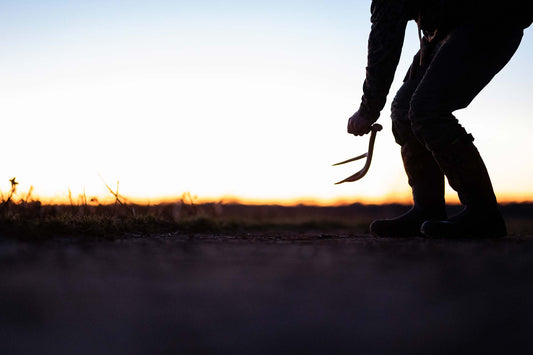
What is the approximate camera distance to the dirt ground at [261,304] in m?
1.13

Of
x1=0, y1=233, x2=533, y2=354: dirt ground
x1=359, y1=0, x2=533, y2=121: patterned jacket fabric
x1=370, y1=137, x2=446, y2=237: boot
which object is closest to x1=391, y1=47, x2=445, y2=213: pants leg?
x1=370, y1=137, x2=446, y2=237: boot

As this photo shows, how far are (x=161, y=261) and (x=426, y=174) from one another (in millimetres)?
2212

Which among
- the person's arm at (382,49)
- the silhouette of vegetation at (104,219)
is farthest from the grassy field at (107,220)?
the person's arm at (382,49)

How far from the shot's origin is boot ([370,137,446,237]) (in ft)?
11.6

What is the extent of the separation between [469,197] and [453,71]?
78cm

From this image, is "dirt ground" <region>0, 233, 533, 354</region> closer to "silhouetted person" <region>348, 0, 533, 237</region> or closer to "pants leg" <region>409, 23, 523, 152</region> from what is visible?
"silhouetted person" <region>348, 0, 533, 237</region>

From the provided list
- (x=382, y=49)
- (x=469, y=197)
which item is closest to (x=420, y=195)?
(x=469, y=197)

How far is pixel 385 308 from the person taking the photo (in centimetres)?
134

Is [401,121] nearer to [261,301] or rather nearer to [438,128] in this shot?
[438,128]

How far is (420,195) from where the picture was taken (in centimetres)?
357

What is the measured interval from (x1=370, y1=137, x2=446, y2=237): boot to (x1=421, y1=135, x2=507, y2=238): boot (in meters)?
0.36

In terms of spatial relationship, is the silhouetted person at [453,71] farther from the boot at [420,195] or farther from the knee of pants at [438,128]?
the boot at [420,195]

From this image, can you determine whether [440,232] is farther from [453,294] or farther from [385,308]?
[385,308]

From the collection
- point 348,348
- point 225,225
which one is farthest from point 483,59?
point 225,225
